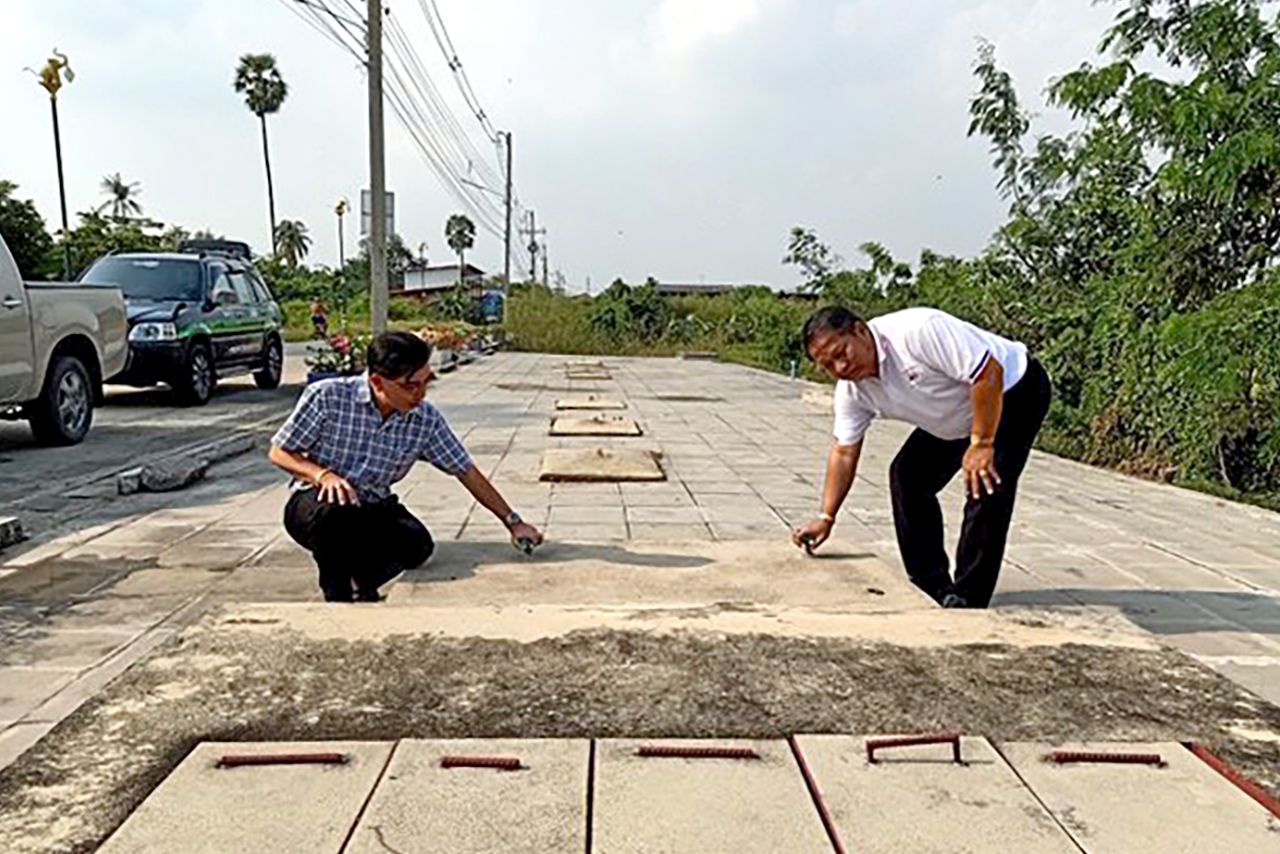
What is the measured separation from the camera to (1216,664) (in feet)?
11.6

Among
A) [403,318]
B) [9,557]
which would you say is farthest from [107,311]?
[403,318]

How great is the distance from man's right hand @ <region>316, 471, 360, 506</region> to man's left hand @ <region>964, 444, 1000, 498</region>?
1.94 m

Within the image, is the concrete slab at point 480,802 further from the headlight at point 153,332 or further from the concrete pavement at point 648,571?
Result: the headlight at point 153,332

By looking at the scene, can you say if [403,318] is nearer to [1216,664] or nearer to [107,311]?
[107,311]

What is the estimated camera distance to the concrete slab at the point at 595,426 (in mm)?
9367

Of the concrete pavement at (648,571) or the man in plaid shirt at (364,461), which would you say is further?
the man in plaid shirt at (364,461)

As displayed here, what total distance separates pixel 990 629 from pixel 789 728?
91 cm

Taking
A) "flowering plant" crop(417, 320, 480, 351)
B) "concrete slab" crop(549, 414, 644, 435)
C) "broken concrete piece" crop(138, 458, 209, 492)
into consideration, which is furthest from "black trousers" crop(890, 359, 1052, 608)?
"flowering plant" crop(417, 320, 480, 351)

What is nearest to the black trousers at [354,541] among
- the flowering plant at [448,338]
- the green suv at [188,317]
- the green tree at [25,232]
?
the green suv at [188,317]

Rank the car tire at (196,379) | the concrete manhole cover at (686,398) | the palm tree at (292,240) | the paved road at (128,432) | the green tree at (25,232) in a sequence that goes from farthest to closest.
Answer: the palm tree at (292,240)
the green tree at (25,232)
the concrete manhole cover at (686,398)
the car tire at (196,379)
the paved road at (128,432)

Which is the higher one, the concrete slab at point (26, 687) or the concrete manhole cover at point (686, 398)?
the concrete slab at point (26, 687)

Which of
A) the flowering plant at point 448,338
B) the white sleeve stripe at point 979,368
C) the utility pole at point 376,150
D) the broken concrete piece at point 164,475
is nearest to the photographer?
the white sleeve stripe at point 979,368

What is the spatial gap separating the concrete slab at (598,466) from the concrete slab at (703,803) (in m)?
4.67

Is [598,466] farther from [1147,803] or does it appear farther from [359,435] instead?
[1147,803]
